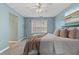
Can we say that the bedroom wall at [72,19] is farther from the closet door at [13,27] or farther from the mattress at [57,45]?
the closet door at [13,27]

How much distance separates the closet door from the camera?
1795mm

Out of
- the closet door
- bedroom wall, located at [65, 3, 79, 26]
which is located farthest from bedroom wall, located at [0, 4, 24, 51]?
bedroom wall, located at [65, 3, 79, 26]

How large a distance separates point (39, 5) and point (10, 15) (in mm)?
527

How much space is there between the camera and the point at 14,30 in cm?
187

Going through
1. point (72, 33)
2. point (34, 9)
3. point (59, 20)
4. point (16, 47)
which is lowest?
point (16, 47)

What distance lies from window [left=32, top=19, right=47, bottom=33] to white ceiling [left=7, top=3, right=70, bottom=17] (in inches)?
4.5

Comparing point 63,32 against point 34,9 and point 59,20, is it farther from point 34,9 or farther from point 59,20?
point 34,9

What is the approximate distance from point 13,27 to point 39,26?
0.44 meters

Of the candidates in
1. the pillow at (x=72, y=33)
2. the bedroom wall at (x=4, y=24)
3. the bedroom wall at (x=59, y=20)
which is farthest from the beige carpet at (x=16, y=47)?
the pillow at (x=72, y=33)

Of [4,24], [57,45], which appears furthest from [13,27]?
[57,45]

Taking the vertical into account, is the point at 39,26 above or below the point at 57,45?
above

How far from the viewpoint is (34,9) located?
1.77m

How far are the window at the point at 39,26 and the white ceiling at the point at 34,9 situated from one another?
A: 0.37ft
